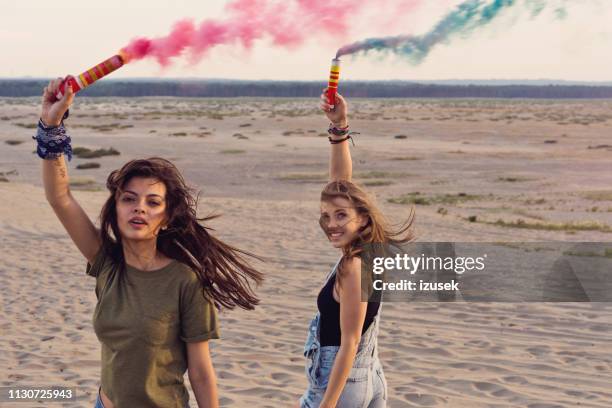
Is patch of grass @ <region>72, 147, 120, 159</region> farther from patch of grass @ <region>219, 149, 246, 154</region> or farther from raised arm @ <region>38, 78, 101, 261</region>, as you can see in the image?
raised arm @ <region>38, 78, 101, 261</region>

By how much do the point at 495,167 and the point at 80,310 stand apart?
24.3m

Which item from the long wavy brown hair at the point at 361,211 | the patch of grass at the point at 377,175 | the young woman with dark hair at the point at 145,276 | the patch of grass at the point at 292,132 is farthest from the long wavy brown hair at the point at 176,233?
the patch of grass at the point at 292,132

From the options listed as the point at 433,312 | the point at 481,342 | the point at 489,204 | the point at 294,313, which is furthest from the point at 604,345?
the point at 489,204

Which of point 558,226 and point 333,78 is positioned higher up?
point 333,78

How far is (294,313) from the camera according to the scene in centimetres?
963

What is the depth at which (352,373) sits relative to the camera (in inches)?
142

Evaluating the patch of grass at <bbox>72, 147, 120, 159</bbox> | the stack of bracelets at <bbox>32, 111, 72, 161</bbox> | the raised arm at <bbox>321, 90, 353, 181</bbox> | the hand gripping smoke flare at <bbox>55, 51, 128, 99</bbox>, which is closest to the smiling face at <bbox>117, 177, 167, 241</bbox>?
the stack of bracelets at <bbox>32, 111, 72, 161</bbox>

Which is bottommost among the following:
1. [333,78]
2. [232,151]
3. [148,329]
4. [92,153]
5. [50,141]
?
[148,329]

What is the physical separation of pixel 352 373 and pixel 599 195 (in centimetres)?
2141

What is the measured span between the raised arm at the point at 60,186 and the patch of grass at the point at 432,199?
1781cm

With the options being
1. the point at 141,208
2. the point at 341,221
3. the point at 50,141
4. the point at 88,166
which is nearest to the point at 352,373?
the point at 341,221

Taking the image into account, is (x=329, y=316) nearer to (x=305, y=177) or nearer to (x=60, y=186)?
(x=60, y=186)

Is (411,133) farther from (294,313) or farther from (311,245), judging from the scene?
(294,313)

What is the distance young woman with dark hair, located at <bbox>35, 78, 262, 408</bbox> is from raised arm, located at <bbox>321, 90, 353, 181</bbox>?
0.81 metres
